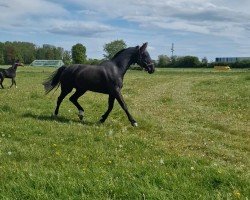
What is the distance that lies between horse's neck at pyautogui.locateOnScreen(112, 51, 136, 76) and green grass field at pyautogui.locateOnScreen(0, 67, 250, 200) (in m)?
1.77

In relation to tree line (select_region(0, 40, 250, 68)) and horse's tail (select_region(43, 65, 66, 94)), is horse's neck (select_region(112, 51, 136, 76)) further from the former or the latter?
tree line (select_region(0, 40, 250, 68))

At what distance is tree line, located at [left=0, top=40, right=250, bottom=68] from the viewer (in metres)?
117

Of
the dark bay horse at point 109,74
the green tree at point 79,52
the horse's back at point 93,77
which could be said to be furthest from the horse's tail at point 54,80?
the green tree at point 79,52

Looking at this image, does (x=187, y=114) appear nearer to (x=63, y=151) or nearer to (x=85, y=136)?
(x=85, y=136)

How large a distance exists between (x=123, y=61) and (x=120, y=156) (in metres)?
5.18

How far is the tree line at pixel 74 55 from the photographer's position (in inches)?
4614

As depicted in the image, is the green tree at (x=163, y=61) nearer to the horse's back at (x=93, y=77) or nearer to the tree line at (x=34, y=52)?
the tree line at (x=34, y=52)

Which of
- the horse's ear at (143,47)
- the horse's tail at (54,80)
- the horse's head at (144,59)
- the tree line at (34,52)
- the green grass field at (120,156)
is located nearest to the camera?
the green grass field at (120,156)

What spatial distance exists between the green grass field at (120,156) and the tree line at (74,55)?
67251mm

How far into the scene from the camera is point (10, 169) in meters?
7.70

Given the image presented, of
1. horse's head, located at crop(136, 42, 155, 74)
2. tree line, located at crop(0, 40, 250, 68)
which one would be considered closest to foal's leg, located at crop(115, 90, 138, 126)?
horse's head, located at crop(136, 42, 155, 74)

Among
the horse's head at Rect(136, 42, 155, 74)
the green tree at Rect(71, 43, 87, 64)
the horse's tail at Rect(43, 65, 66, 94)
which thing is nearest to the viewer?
the horse's head at Rect(136, 42, 155, 74)

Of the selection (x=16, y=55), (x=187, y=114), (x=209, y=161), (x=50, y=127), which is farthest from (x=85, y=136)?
(x=16, y=55)

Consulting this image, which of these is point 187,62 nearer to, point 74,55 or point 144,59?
point 74,55
